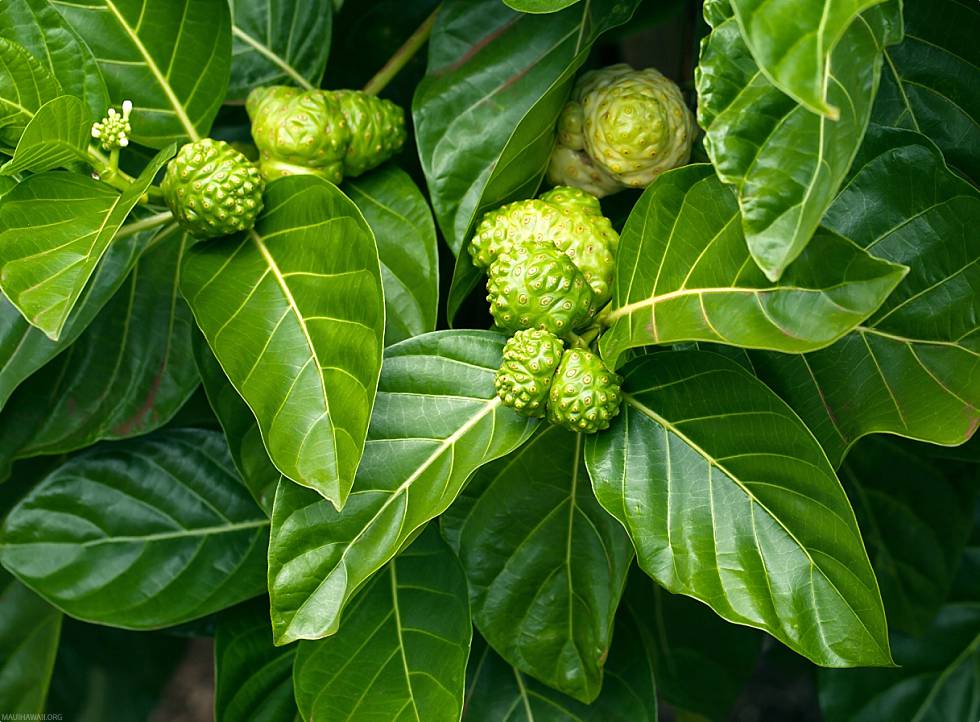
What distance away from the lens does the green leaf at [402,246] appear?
863 mm

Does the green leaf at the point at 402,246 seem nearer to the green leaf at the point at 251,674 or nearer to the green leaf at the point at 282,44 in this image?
the green leaf at the point at 282,44

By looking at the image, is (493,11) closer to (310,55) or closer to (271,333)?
(310,55)

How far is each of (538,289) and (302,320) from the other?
201 mm

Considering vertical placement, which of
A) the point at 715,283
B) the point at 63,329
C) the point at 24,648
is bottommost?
the point at 24,648

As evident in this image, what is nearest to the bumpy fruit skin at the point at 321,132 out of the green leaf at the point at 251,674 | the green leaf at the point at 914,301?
the green leaf at the point at 914,301

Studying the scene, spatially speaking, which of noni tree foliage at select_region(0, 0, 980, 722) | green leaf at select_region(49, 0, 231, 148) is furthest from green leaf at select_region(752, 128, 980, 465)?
green leaf at select_region(49, 0, 231, 148)

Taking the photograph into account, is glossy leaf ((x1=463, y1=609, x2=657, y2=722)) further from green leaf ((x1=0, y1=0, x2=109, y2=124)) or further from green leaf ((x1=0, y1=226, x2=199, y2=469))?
green leaf ((x1=0, y1=0, x2=109, y2=124))

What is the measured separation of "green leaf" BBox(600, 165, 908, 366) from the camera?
1.87 ft

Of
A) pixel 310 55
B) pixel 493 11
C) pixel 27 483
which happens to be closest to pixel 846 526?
pixel 493 11

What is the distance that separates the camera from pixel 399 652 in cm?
91

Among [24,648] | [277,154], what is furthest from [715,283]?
[24,648]

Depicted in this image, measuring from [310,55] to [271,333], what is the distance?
0.40 m

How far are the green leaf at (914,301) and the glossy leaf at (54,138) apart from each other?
2.07 feet

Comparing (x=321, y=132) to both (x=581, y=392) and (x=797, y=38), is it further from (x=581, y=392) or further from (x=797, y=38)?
(x=797, y=38)
